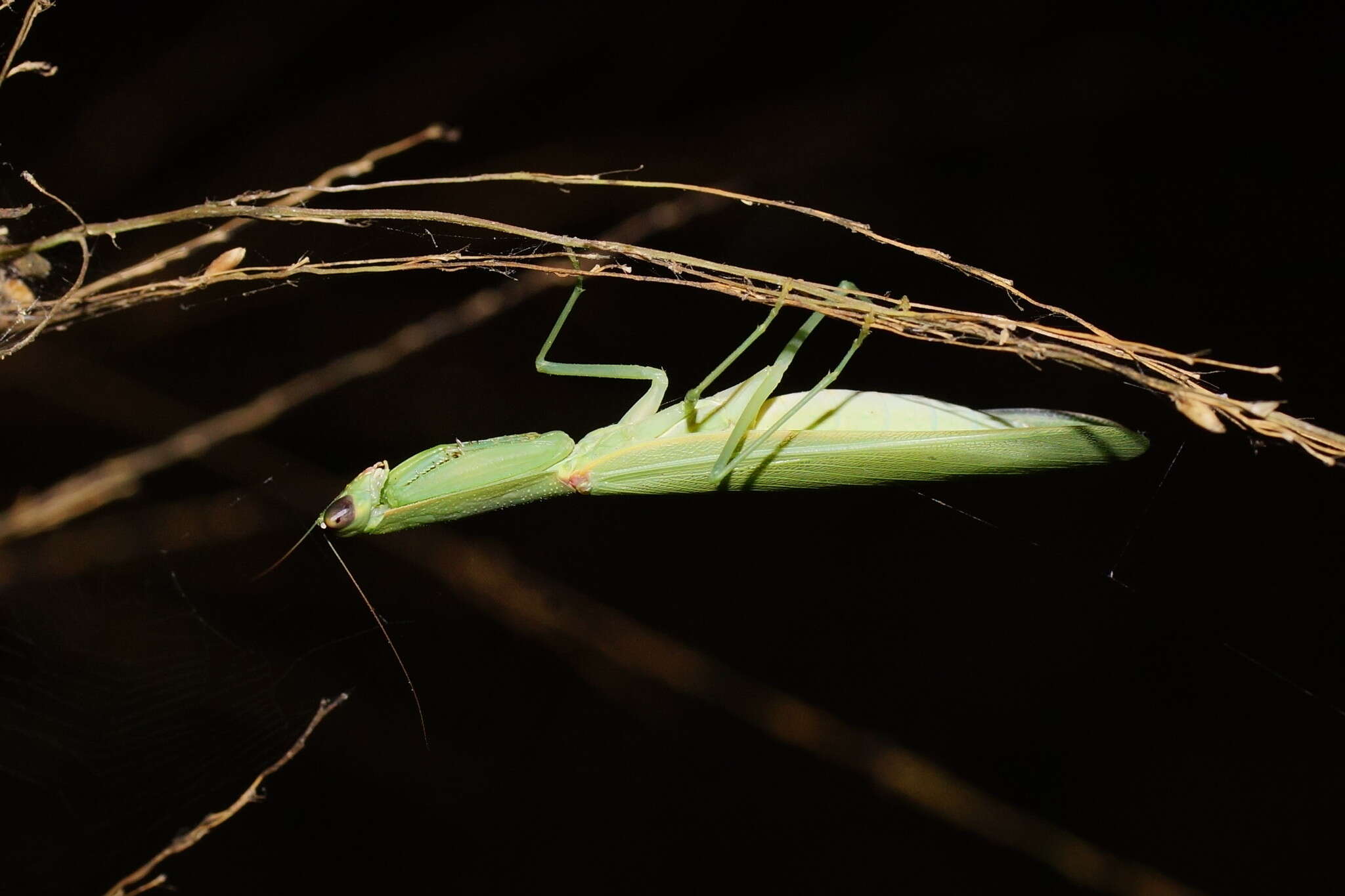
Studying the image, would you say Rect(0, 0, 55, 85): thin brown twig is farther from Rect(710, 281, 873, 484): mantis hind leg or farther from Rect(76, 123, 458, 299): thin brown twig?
Rect(710, 281, 873, 484): mantis hind leg

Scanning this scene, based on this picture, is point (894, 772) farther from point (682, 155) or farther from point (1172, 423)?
point (682, 155)

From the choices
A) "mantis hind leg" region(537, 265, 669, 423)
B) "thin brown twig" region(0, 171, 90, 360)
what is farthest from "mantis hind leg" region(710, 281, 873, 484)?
"thin brown twig" region(0, 171, 90, 360)

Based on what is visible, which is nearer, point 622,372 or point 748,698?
point 622,372

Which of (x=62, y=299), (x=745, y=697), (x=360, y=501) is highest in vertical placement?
(x=62, y=299)

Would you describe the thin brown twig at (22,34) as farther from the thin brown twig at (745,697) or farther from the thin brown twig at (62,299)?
the thin brown twig at (745,697)

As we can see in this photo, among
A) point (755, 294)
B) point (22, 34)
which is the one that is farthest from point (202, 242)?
point (755, 294)

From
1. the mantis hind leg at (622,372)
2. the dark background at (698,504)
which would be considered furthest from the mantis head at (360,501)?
the dark background at (698,504)

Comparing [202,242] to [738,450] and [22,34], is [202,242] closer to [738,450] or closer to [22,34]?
[22,34]
